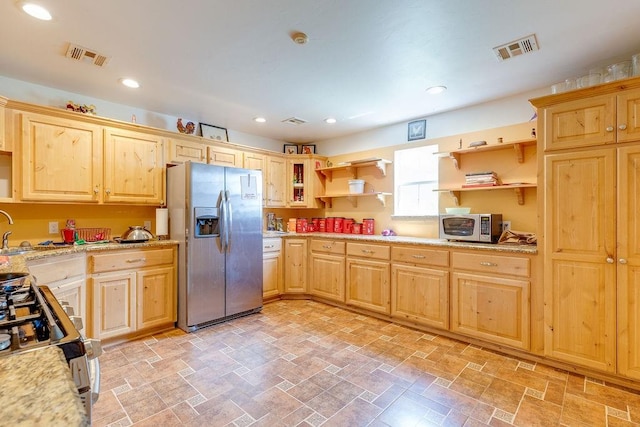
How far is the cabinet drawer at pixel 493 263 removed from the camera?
2.54 m

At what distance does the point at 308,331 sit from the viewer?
314 centimetres

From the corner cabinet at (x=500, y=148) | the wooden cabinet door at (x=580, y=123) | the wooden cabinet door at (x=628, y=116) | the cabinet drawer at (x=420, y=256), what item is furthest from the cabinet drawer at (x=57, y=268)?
the wooden cabinet door at (x=628, y=116)

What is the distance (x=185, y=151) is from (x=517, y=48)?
3.30 metres

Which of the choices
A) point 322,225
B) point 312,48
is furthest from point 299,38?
point 322,225

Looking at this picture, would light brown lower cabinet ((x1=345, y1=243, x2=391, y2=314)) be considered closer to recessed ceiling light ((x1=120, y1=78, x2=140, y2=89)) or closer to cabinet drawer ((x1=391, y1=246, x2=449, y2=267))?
cabinet drawer ((x1=391, y1=246, x2=449, y2=267))

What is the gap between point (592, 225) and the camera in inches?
88.2

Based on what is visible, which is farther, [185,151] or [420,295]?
[185,151]

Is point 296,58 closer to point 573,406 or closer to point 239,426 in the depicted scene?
point 239,426

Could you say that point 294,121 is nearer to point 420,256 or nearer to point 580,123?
point 420,256

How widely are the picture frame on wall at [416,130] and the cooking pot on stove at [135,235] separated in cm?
323

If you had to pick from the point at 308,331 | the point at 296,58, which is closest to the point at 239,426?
the point at 308,331

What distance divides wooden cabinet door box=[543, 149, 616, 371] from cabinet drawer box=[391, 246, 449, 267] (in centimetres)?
81

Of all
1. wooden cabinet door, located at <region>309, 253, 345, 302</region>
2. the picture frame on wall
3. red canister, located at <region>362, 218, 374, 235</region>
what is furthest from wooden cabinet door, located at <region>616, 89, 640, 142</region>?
wooden cabinet door, located at <region>309, 253, 345, 302</region>

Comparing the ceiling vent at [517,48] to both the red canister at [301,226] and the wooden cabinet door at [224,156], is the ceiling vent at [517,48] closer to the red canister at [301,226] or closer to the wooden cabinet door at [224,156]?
the wooden cabinet door at [224,156]
